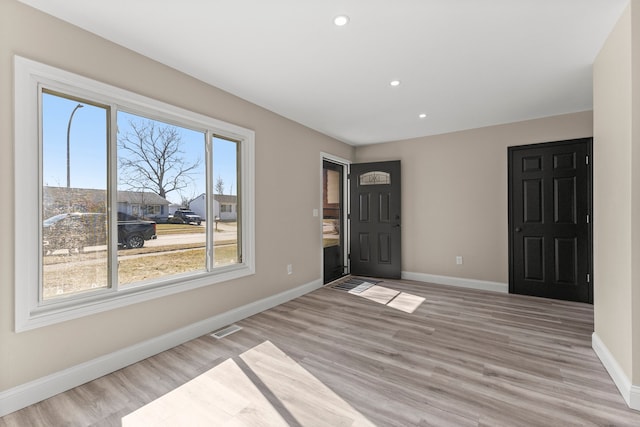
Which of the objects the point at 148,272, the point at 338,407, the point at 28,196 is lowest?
the point at 338,407

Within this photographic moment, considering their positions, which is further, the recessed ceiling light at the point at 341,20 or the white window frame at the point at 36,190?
the recessed ceiling light at the point at 341,20

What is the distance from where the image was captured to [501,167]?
4.32 meters

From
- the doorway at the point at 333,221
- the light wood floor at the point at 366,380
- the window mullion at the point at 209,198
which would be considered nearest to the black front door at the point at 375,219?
the doorway at the point at 333,221

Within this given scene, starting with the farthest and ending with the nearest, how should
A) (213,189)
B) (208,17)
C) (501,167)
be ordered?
1. (501,167)
2. (213,189)
3. (208,17)

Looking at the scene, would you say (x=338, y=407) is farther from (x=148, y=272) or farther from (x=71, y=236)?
(x=71, y=236)

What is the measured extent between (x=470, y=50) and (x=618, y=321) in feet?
7.46

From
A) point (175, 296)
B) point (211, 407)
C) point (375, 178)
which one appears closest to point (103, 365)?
point (175, 296)

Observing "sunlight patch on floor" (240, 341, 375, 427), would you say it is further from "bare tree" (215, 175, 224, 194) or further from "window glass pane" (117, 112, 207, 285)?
"bare tree" (215, 175, 224, 194)

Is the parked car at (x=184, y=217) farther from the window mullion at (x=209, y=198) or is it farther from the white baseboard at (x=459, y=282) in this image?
the white baseboard at (x=459, y=282)

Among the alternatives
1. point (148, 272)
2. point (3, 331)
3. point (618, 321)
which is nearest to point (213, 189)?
point (148, 272)

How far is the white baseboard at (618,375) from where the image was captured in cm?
178

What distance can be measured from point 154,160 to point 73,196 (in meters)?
0.69

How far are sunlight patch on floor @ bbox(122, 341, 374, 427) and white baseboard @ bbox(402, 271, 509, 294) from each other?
3.27 meters

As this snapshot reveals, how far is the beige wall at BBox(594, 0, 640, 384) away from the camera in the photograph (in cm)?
179
